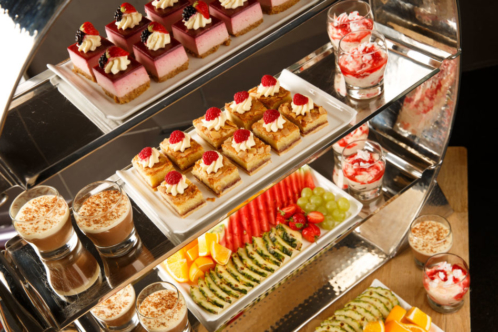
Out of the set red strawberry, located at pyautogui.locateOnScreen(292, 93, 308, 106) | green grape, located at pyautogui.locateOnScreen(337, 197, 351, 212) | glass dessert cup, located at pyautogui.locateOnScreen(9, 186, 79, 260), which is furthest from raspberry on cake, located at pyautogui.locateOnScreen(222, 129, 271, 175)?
green grape, located at pyautogui.locateOnScreen(337, 197, 351, 212)

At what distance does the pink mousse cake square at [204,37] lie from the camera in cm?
170

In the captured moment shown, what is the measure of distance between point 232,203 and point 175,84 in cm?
45

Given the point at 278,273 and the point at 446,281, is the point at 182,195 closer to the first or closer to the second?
the point at 278,273

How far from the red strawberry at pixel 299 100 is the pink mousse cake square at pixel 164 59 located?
473mm

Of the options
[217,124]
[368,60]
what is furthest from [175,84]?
[368,60]

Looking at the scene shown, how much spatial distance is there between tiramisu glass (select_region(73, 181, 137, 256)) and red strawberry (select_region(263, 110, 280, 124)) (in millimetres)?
594

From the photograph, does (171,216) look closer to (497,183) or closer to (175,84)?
(175,84)

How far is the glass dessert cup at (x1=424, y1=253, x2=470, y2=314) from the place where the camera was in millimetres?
2639

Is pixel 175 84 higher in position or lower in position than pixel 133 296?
higher

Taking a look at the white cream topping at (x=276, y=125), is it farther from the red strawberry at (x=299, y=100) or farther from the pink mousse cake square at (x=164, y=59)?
the pink mousse cake square at (x=164, y=59)

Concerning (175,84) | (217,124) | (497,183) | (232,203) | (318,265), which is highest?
(175,84)

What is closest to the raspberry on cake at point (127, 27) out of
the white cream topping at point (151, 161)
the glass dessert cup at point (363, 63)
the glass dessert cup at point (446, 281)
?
the white cream topping at point (151, 161)

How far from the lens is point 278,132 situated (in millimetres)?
1874

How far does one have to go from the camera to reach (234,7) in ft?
5.94
